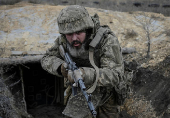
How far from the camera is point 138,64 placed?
6.01 m

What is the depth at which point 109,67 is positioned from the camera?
A: 2.68m

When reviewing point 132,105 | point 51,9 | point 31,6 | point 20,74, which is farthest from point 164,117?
point 31,6

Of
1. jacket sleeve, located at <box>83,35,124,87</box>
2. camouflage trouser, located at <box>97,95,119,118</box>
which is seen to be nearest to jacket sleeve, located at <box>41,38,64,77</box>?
jacket sleeve, located at <box>83,35,124,87</box>

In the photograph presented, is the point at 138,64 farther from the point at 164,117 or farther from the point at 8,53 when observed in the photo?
the point at 8,53

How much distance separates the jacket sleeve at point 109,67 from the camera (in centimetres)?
251

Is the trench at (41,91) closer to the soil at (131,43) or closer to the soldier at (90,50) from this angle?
the soil at (131,43)

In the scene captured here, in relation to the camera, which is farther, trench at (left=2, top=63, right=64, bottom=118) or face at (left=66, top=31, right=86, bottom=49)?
trench at (left=2, top=63, right=64, bottom=118)

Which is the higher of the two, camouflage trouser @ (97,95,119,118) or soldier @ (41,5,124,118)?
soldier @ (41,5,124,118)

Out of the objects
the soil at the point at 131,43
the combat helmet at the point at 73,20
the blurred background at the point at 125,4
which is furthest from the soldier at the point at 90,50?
the blurred background at the point at 125,4

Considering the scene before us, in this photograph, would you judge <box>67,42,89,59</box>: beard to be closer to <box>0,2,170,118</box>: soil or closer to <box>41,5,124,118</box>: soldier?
<box>41,5,124,118</box>: soldier

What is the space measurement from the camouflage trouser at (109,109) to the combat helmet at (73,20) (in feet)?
4.26

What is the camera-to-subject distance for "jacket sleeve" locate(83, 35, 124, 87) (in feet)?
8.22

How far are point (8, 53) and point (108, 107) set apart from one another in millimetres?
4367

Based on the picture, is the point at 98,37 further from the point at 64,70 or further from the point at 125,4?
the point at 125,4
